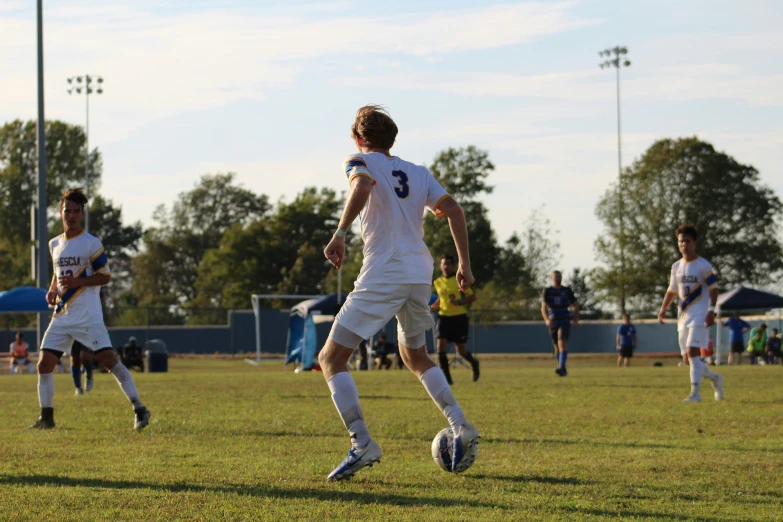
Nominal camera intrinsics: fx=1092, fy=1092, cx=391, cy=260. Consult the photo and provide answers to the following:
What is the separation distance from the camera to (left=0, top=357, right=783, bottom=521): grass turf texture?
5.25 meters

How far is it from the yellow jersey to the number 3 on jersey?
33.5 feet

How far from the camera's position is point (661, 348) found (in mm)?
46938

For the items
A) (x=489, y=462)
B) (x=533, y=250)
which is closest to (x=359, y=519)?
(x=489, y=462)

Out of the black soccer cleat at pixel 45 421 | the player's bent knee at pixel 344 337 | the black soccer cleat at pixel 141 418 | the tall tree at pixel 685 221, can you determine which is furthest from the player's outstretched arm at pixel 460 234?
the tall tree at pixel 685 221

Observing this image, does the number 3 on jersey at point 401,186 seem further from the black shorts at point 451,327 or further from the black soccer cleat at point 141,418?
the black shorts at point 451,327

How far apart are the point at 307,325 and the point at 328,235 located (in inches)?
2069

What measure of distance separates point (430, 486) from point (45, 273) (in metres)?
26.3

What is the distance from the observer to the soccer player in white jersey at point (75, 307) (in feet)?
31.5

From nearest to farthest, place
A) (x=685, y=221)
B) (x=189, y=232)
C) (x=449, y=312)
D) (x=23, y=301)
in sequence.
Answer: (x=449, y=312)
(x=23, y=301)
(x=685, y=221)
(x=189, y=232)

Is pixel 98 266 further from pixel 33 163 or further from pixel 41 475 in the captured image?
pixel 33 163

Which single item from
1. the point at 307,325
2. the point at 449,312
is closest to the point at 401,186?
the point at 449,312

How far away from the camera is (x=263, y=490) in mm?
5773

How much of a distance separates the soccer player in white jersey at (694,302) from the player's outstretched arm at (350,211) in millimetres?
7711

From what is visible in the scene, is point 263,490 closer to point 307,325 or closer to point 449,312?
point 449,312
